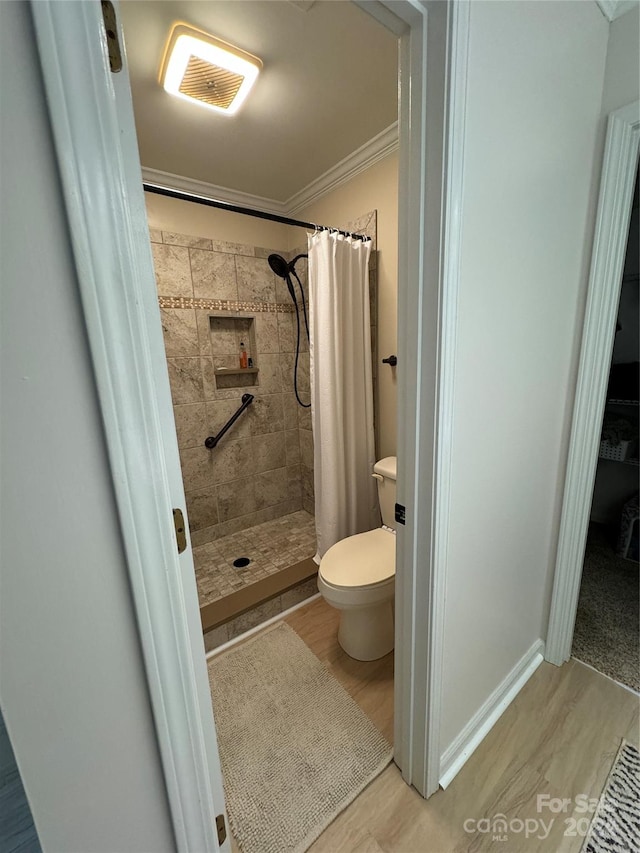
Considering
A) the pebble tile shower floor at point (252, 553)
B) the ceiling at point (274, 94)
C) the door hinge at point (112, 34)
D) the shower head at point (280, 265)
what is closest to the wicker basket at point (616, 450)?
the pebble tile shower floor at point (252, 553)

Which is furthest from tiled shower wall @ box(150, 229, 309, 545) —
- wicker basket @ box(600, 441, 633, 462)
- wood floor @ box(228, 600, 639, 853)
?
wicker basket @ box(600, 441, 633, 462)

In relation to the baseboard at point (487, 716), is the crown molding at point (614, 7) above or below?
above

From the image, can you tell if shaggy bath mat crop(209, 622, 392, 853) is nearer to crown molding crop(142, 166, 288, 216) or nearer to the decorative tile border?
the decorative tile border

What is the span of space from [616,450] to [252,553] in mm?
2598

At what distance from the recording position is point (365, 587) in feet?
4.71

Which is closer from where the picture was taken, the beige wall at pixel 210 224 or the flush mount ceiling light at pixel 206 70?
the flush mount ceiling light at pixel 206 70

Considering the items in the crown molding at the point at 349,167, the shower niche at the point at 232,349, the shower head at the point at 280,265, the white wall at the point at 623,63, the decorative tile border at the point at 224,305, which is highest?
the crown molding at the point at 349,167

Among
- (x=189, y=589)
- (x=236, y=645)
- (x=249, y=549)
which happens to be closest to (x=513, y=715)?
(x=236, y=645)

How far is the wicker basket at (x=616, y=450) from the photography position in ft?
7.53

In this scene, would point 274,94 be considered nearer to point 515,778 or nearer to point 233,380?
point 233,380

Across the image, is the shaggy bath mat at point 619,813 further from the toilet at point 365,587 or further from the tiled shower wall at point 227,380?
the tiled shower wall at point 227,380

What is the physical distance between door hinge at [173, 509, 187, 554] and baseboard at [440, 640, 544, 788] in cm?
121

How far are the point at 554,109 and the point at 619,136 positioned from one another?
344mm

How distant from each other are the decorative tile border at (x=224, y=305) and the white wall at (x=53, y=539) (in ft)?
6.23
